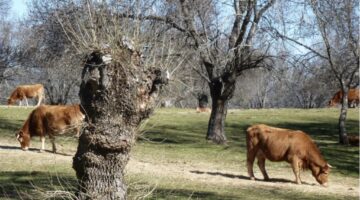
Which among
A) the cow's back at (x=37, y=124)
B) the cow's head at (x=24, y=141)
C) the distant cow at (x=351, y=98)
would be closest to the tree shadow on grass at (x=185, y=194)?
the cow's back at (x=37, y=124)

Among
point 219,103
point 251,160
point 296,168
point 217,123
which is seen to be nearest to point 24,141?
point 251,160

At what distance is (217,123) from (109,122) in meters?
19.8

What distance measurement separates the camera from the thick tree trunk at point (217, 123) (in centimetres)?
2675

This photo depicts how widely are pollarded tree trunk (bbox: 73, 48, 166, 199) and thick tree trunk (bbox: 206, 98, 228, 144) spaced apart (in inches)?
762

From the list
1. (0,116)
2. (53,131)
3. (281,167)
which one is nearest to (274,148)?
(281,167)

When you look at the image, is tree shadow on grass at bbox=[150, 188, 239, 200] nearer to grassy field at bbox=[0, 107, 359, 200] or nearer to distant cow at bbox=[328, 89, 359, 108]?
grassy field at bbox=[0, 107, 359, 200]

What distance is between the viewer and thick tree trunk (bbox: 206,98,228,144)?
26.8 meters

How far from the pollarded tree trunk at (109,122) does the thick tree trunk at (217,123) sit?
63.5ft

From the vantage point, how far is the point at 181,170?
58.4 feet

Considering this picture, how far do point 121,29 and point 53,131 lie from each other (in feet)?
39.8

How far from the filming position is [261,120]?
3747 centimetres

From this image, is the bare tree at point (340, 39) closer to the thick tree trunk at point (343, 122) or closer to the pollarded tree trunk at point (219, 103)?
the thick tree trunk at point (343, 122)

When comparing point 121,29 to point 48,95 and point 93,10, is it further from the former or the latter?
point 48,95

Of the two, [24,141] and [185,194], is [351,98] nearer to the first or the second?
[24,141]
